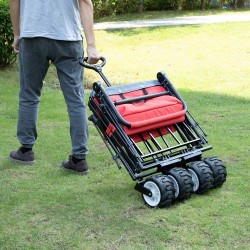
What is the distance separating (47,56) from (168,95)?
949mm

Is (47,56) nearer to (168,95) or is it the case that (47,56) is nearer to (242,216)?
(168,95)

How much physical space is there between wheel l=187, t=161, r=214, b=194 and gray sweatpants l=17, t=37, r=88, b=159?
939mm

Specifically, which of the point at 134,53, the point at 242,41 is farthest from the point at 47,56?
the point at 242,41

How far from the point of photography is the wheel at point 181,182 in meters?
3.78

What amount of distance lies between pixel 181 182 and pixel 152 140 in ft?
1.31

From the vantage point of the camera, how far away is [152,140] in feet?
13.1

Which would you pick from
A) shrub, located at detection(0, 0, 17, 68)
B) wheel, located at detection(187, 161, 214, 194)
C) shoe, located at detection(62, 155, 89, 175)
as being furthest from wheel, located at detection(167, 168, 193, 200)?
shrub, located at detection(0, 0, 17, 68)

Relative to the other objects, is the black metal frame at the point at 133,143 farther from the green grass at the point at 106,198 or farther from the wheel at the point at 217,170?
the green grass at the point at 106,198

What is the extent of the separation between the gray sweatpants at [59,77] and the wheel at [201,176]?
94 centimetres

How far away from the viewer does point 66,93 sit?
14.3 ft

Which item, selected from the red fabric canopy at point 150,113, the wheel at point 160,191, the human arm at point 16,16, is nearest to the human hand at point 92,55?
the red fabric canopy at point 150,113

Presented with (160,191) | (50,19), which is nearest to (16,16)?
(50,19)

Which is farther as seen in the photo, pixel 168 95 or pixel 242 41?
pixel 242 41

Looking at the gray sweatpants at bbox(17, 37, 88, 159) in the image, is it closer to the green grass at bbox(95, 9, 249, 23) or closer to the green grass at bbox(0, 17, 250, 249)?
the green grass at bbox(0, 17, 250, 249)
